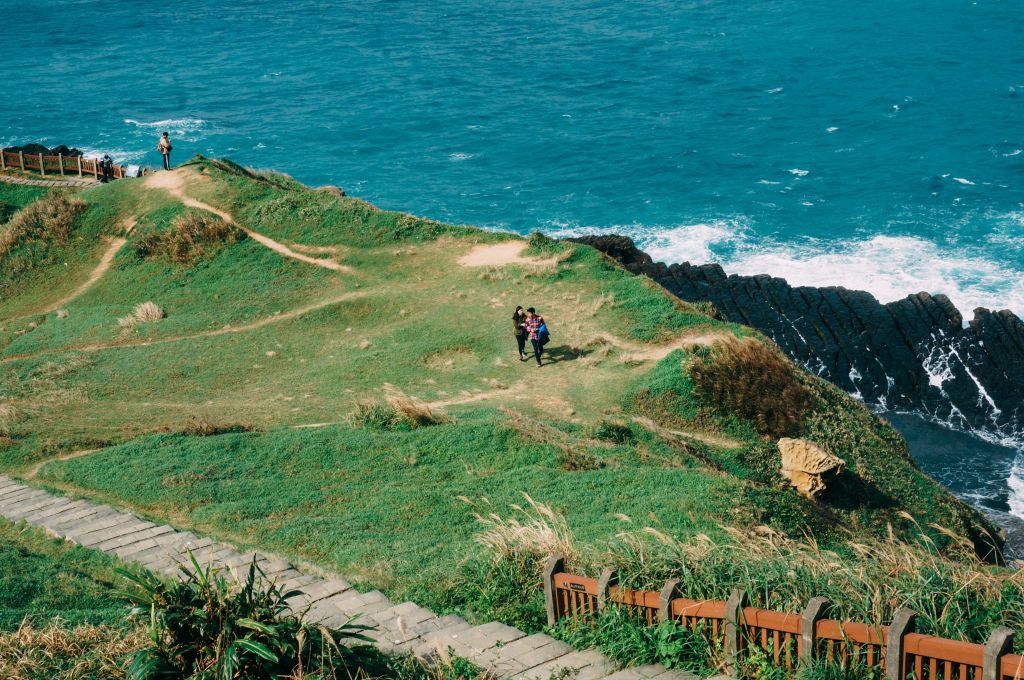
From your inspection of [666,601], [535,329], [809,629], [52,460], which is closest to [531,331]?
[535,329]

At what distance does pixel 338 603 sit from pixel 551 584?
320 cm

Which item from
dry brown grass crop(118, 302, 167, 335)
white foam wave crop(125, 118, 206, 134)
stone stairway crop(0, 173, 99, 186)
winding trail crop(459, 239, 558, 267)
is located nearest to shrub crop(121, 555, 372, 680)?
dry brown grass crop(118, 302, 167, 335)

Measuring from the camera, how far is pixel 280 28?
321ft

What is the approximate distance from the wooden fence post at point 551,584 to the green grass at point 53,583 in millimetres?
5097

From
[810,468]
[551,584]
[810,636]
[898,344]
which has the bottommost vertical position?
[898,344]

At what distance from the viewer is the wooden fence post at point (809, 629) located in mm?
9586

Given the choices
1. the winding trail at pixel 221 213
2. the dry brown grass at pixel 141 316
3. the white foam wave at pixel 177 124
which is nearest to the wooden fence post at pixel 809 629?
the winding trail at pixel 221 213

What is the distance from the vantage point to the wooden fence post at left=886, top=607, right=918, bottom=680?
29.9 feet

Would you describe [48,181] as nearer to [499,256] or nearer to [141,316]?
[141,316]

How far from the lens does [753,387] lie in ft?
78.1

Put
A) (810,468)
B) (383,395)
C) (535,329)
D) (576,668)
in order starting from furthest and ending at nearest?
(535,329)
(383,395)
(810,468)
(576,668)

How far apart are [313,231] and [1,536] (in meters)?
20.9

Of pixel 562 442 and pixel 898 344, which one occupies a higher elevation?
pixel 562 442

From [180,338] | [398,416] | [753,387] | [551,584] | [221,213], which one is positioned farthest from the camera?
[221,213]
